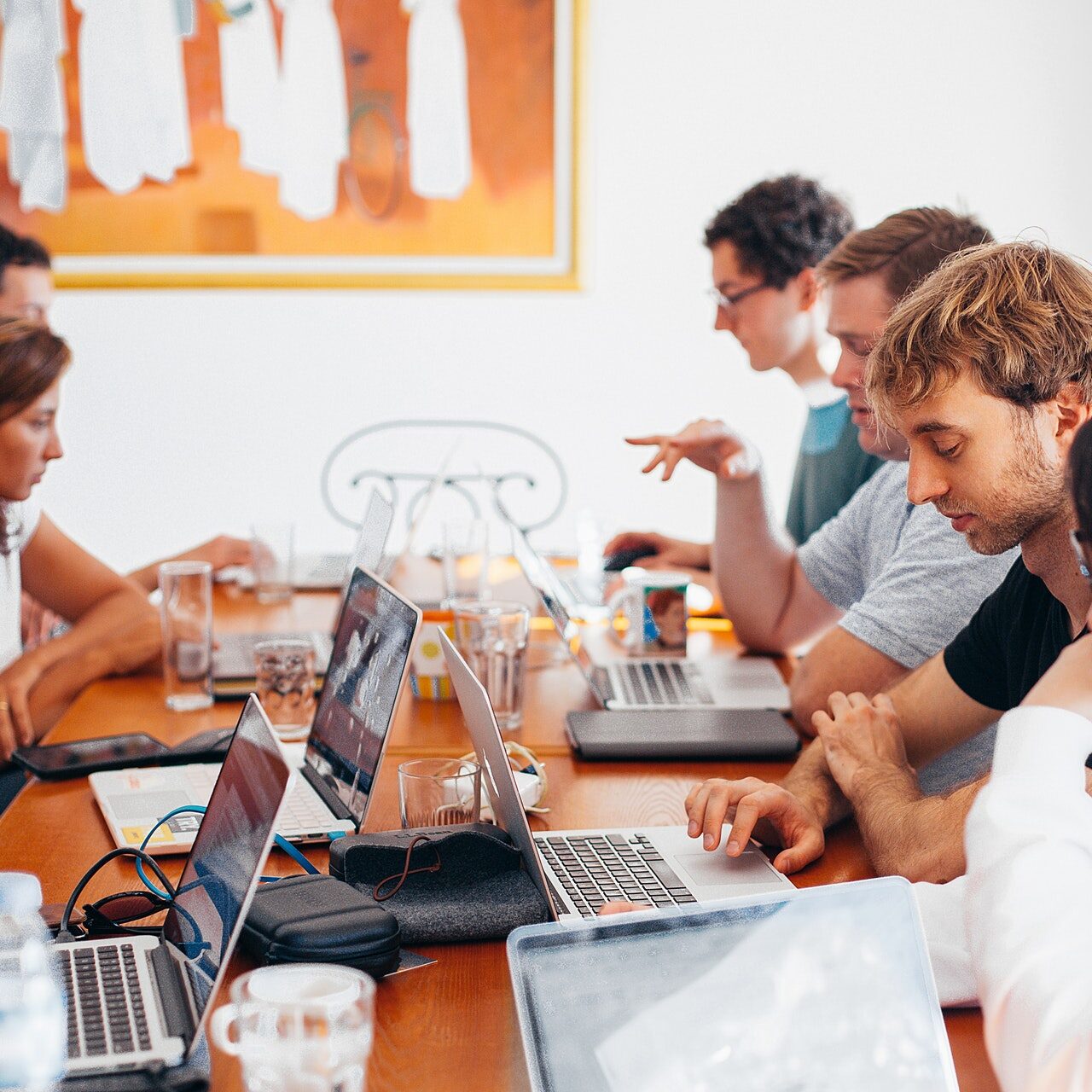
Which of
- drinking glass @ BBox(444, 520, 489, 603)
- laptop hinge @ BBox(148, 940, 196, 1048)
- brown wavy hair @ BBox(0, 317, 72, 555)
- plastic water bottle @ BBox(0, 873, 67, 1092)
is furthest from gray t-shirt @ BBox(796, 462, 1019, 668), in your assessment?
brown wavy hair @ BBox(0, 317, 72, 555)

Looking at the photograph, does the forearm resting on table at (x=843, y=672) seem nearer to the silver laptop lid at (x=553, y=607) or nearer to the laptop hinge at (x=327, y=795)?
the silver laptop lid at (x=553, y=607)

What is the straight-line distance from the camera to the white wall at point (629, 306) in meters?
3.43

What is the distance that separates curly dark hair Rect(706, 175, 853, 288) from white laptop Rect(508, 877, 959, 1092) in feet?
6.74

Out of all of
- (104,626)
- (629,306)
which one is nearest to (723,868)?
(104,626)

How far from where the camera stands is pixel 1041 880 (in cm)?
81

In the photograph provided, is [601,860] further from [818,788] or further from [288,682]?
[288,682]

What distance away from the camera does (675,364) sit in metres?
3.56

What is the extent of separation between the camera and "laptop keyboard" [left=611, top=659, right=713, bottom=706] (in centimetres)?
184

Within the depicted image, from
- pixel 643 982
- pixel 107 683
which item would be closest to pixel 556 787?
pixel 643 982

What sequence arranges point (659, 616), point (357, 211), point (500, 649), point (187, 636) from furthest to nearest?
point (357, 211)
point (659, 616)
point (187, 636)
point (500, 649)

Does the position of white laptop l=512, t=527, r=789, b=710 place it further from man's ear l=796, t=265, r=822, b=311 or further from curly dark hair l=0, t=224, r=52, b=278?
curly dark hair l=0, t=224, r=52, b=278

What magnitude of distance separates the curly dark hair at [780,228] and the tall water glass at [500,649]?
1.30 metres

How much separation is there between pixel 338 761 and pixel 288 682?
0.97 ft

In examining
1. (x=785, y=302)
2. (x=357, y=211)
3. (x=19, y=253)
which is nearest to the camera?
(x=785, y=302)
